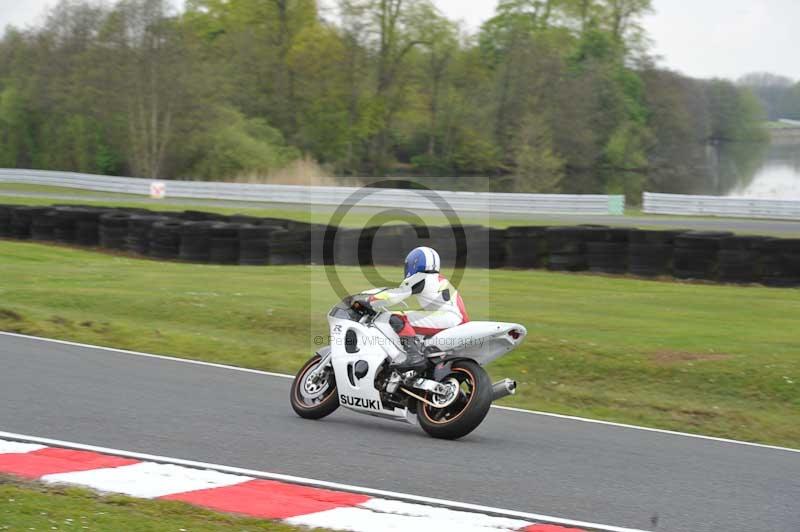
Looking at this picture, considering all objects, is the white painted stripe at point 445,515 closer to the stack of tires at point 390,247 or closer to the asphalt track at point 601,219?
the stack of tires at point 390,247

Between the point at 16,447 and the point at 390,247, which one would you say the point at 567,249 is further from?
the point at 16,447

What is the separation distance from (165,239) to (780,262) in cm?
1187

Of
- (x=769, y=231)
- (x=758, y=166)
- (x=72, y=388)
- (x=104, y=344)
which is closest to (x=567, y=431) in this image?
(x=72, y=388)

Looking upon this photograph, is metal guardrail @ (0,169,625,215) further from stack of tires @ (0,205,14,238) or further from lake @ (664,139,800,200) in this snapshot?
lake @ (664,139,800,200)

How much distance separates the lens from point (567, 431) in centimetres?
875

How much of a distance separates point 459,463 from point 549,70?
59598 millimetres

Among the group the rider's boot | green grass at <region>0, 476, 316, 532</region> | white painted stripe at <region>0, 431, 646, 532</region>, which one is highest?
the rider's boot

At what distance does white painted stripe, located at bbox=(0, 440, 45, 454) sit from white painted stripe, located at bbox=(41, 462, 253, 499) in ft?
2.46

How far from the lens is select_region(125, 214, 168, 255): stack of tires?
21.1m

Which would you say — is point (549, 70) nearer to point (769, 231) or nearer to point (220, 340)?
point (769, 231)

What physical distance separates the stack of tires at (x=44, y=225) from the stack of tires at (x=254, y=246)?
5.82 metres

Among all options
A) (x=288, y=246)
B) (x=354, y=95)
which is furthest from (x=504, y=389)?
(x=354, y=95)

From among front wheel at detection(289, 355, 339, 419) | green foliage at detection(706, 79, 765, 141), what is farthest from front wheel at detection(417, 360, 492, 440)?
green foliage at detection(706, 79, 765, 141)

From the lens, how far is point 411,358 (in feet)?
26.6
